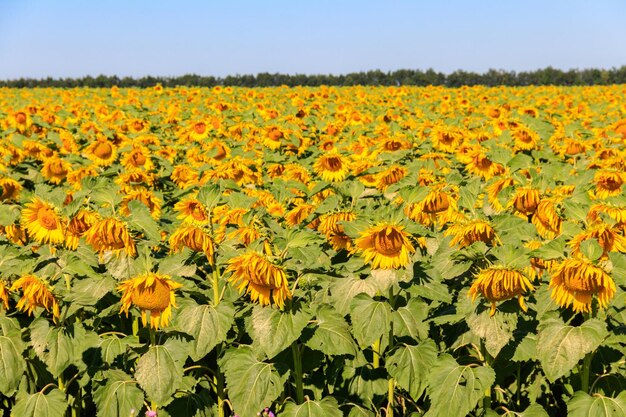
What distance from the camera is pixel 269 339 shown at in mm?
3135

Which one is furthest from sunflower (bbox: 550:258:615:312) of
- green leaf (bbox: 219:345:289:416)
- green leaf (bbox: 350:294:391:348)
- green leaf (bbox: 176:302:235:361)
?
green leaf (bbox: 176:302:235:361)

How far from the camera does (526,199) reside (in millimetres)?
4207

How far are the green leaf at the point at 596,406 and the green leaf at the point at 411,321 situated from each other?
79cm

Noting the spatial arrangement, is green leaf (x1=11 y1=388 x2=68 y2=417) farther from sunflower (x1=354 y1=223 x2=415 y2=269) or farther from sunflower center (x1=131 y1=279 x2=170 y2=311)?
sunflower (x1=354 y1=223 x2=415 y2=269)

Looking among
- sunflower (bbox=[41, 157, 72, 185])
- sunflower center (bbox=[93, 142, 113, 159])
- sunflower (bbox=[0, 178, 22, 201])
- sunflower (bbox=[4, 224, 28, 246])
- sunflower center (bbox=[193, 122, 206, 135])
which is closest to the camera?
sunflower (bbox=[4, 224, 28, 246])

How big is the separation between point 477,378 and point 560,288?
2.03ft

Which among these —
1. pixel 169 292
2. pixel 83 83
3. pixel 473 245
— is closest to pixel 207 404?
pixel 169 292

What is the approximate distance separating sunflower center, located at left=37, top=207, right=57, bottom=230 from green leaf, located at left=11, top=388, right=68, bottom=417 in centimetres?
96

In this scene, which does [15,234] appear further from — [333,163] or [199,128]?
[199,128]

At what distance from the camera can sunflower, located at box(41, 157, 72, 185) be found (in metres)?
7.46

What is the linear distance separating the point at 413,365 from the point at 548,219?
4.51ft

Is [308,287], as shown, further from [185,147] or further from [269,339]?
[185,147]

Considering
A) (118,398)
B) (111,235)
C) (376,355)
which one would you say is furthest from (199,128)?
(118,398)

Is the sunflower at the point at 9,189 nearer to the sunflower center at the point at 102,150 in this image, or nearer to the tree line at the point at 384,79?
the sunflower center at the point at 102,150
